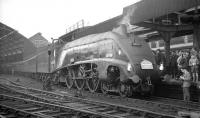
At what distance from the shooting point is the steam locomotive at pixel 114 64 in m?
9.26

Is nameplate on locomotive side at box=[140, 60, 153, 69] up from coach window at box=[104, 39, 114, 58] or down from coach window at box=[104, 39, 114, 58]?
down

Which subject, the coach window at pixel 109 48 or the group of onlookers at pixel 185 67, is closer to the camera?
the group of onlookers at pixel 185 67

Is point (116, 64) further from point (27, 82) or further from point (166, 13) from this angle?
point (27, 82)

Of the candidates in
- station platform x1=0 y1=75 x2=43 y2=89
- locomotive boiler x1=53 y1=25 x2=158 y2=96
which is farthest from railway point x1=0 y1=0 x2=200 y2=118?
station platform x1=0 y1=75 x2=43 y2=89

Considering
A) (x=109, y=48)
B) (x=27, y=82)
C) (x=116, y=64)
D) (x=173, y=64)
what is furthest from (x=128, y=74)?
(x=27, y=82)

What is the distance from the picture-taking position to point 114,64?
9570 mm

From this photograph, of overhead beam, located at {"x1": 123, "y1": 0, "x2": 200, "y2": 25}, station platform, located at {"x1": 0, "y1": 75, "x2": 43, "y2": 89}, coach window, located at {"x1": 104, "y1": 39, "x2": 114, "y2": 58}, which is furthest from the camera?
station platform, located at {"x1": 0, "y1": 75, "x2": 43, "y2": 89}

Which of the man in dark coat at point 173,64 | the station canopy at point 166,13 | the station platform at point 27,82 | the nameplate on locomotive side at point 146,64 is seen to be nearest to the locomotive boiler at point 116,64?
the nameplate on locomotive side at point 146,64

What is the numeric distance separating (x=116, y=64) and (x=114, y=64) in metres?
0.11

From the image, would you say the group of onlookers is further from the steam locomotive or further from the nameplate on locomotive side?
the steam locomotive

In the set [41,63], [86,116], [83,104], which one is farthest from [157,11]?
[41,63]

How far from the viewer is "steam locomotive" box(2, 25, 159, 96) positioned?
9.26 metres

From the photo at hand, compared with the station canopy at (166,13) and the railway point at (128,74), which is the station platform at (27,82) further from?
the station canopy at (166,13)

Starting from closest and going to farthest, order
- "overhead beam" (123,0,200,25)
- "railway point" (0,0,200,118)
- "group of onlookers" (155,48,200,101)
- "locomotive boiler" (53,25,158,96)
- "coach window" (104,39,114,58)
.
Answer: "railway point" (0,0,200,118) < "group of onlookers" (155,48,200,101) < "locomotive boiler" (53,25,158,96) < "overhead beam" (123,0,200,25) < "coach window" (104,39,114,58)
